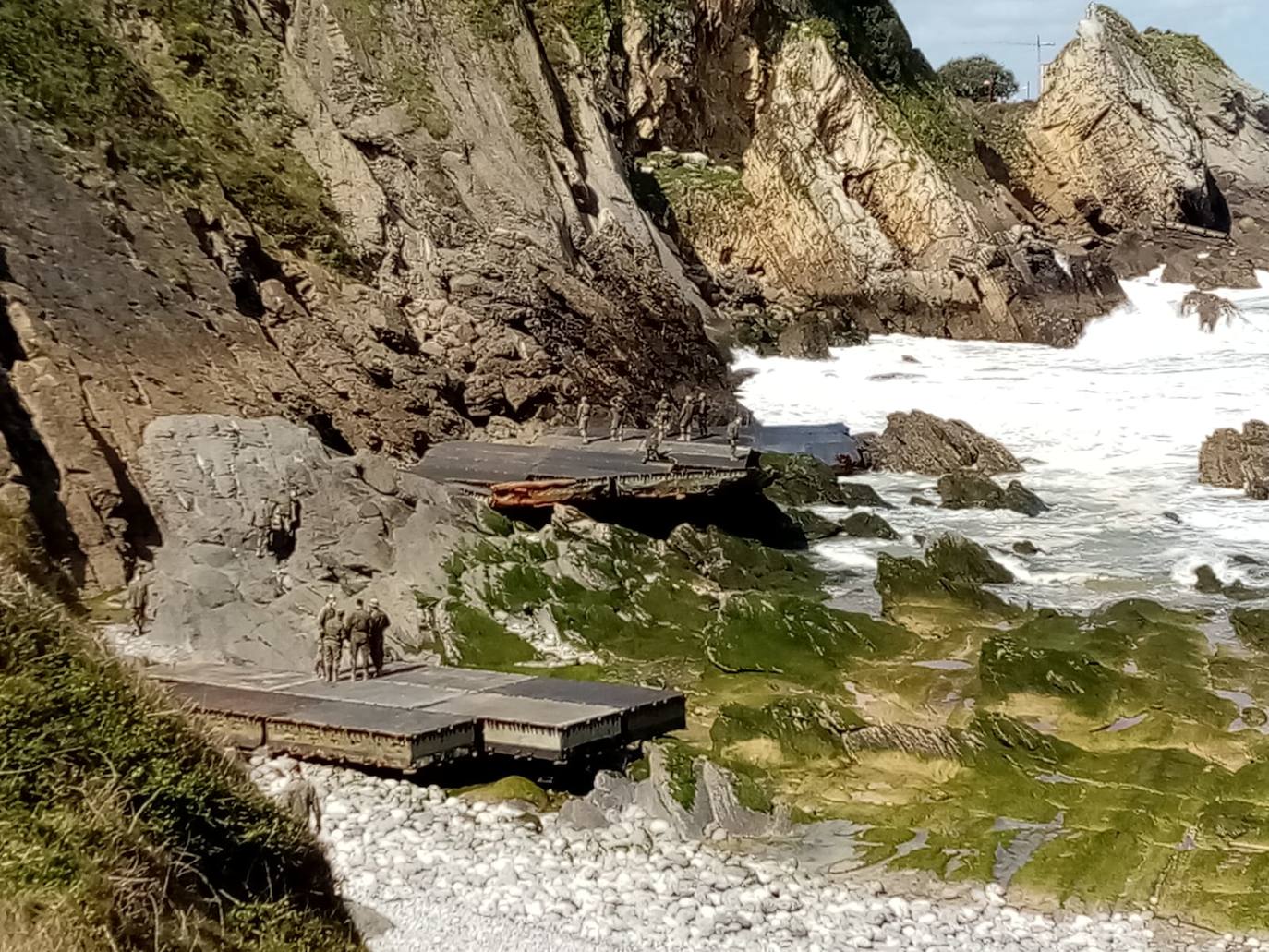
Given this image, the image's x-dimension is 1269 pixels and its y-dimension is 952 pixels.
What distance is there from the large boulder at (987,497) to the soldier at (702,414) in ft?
19.2

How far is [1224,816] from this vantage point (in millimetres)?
13742

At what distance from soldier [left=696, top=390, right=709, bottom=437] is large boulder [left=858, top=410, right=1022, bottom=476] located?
4356mm

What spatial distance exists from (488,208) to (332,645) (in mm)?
20121

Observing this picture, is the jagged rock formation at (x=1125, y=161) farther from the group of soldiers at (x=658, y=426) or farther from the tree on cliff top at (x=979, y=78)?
the group of soldiers at (x=658, y=426)

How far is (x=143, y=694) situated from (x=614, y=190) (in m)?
36.3

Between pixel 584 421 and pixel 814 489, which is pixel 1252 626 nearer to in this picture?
pixel 814 489

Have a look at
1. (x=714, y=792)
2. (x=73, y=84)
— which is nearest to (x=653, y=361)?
(x=73, y=84)

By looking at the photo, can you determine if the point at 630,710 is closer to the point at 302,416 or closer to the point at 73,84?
the point at 302,416

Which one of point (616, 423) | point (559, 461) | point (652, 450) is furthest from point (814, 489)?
point (559, 461)

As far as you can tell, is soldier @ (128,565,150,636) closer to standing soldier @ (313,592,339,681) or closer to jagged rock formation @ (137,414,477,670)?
jagged rock formation @ (137,414,477,670)

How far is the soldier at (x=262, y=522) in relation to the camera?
64.6 feet

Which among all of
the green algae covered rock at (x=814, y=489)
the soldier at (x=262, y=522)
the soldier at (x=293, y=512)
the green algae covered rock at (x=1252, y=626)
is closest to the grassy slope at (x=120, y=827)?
the soldier at (x=262, y=522)

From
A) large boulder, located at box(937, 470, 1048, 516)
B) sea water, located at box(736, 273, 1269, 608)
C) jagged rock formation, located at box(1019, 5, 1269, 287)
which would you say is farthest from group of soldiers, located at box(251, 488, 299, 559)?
jagged rock formation, located at box(1019, 5, 1269, 287)

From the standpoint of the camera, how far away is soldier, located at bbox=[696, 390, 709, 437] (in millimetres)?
32484
